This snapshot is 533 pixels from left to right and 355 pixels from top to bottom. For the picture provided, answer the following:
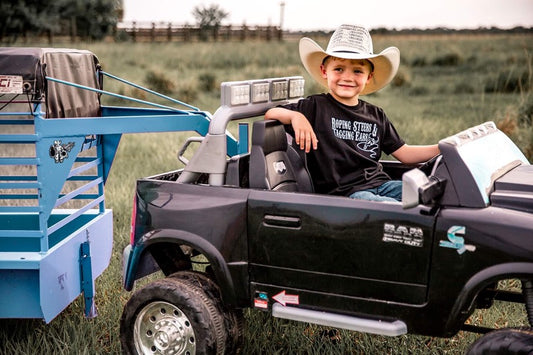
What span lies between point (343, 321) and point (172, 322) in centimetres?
98

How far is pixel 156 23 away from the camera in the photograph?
50688 mm

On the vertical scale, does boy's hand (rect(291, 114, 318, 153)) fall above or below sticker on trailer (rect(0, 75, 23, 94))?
below

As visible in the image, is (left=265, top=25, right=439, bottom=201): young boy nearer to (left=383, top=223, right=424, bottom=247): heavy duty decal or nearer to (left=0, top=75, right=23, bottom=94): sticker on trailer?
(left=383, top=223, right=424, bottom=247): heavy duty decal

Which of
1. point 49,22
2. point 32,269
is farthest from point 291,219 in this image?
point 49,22

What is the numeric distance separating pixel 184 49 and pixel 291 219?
29.5 metres

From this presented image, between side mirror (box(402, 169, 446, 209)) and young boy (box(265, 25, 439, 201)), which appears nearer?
side mirror (box(402, 169, 446, 209))

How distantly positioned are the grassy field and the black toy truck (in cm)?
58

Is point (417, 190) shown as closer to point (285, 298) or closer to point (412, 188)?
point (412, 188)

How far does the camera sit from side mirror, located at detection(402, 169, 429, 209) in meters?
3.12

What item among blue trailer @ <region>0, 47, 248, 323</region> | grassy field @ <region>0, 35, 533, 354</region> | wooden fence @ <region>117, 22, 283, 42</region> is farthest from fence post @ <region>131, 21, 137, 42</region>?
blue trailer @ <region>0, 47, 248, 323</region>

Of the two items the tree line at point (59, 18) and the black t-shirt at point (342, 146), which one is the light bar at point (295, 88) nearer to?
the black t-shirt at point (342, 146)

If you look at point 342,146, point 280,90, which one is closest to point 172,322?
point 342,146

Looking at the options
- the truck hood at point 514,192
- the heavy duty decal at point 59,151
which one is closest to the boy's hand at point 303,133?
the truck hood at point 514,192

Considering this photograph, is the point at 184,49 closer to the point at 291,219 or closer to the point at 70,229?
the point at 70,229
